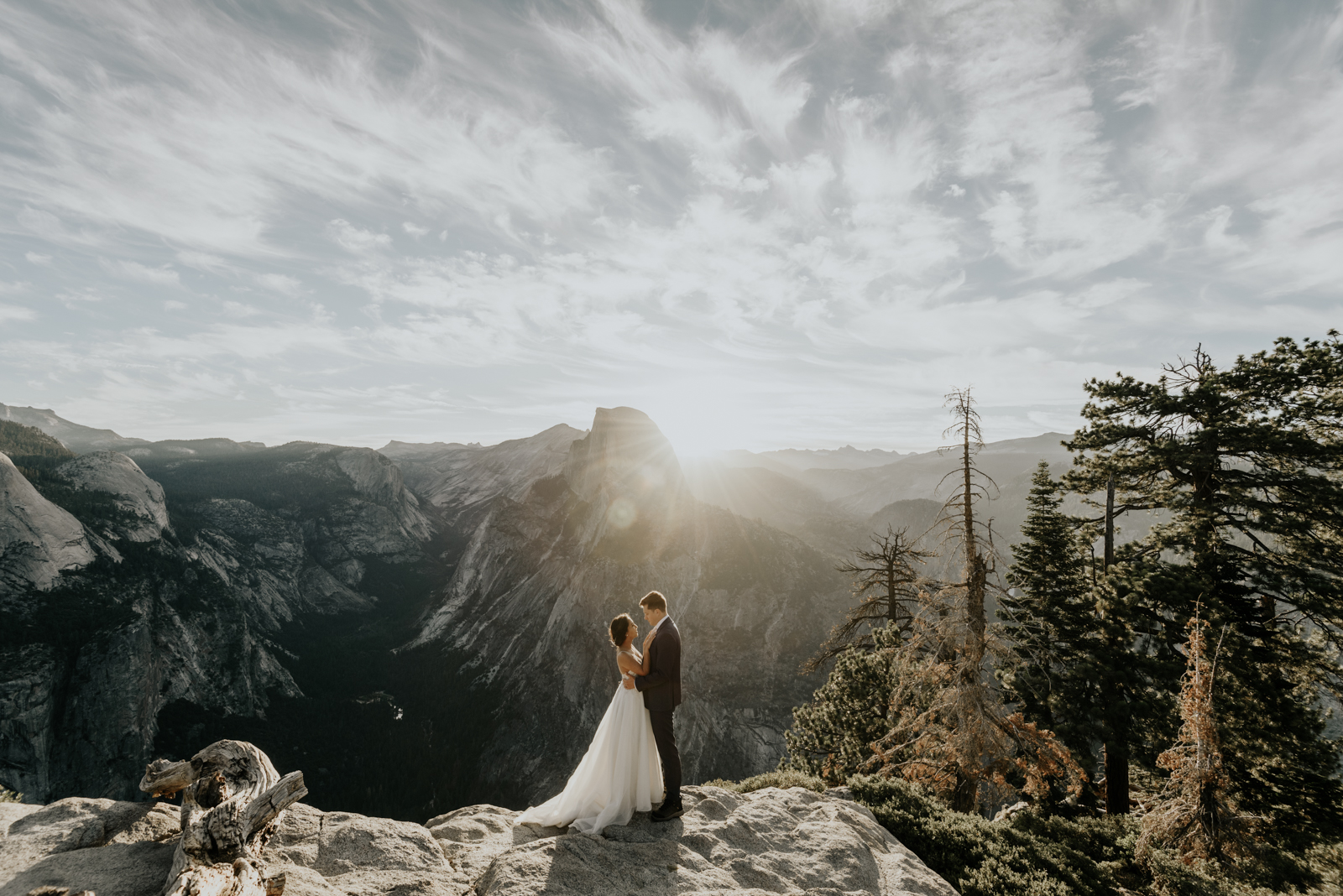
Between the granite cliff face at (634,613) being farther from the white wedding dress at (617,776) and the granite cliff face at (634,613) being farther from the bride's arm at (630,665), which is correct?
the bride's arm at (630,665)

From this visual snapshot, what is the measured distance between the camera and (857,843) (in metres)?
7.78

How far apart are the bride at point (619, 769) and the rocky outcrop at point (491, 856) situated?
0.92 ft

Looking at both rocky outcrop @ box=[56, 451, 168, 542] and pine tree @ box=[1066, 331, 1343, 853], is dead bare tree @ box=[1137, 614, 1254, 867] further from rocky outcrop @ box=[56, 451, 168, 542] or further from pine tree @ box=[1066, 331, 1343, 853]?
rocky outcrop @ box=[56, 451, 168, 542]

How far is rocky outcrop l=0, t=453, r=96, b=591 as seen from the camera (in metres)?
80.7

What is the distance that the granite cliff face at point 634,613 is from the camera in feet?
205

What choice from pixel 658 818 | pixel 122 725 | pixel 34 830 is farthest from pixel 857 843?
pixel 122 725

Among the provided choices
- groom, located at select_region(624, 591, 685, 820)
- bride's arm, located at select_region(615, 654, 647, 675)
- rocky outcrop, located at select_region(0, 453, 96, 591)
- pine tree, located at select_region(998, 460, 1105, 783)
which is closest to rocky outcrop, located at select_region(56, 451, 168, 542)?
rocky outcrop, located at select_region(0, 453, 96, 591)

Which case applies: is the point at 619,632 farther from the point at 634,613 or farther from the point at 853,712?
the point at 634,613

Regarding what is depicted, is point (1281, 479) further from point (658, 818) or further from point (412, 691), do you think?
point (412, 691)

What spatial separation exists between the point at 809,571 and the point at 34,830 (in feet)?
279

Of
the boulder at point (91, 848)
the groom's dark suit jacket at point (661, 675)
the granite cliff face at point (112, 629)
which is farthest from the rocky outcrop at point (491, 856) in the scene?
the granite cliff face at point (112, 629)

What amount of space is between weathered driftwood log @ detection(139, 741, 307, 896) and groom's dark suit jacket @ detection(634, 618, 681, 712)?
4.38 meters

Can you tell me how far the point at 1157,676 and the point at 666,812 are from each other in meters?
19.8

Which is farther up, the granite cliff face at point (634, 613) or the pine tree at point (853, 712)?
the pine tree at point (853, 712)
